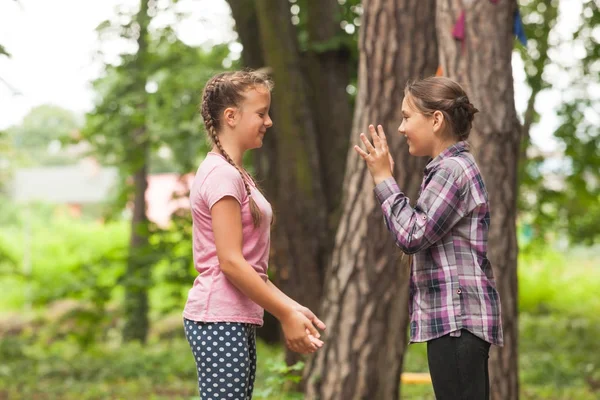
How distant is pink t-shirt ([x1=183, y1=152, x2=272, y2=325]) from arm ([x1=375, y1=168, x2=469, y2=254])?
0.44 m

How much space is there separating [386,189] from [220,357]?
78cm

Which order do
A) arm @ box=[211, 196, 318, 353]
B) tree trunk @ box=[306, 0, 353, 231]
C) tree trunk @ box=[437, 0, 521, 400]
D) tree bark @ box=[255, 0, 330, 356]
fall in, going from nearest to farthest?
1. arm @ box=[211, 196, 318, 353]
2. tree trunk @ box=[437, 0, 521, 400]
3. tree bark @ box=[255, 0, 330, 356]
4. tree trunk @ box=[306, 0, 353, 231]

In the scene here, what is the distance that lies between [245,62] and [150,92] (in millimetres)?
2646

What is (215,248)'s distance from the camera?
267cm

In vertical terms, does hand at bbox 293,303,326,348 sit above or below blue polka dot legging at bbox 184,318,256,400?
above

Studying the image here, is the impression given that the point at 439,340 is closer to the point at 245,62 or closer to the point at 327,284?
the point at 327,284

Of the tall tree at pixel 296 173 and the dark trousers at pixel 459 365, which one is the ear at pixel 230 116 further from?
the tall tree at pixel 296 173

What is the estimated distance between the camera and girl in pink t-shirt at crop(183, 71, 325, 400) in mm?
2590

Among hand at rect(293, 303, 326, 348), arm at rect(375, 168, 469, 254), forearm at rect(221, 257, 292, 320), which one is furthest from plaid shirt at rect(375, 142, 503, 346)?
forearm at rect(221, 257, 292, 320)

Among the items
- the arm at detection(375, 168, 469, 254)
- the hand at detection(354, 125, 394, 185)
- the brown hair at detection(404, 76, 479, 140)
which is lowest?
the arm at detection(375, 168, 469, 254)

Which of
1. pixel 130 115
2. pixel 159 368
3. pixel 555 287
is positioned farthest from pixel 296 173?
pixel 555 287

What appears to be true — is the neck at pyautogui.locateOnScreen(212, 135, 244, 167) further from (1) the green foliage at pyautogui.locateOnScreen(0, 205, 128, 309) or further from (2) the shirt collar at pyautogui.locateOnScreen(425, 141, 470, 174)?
(1) the green foliage at pyautogui.locateOnScreen(0, 205, 128, 309)

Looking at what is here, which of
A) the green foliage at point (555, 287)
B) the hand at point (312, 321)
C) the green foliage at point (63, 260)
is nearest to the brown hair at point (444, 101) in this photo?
the hand at point (312, 321)

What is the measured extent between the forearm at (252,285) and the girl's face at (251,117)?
0.43 m
